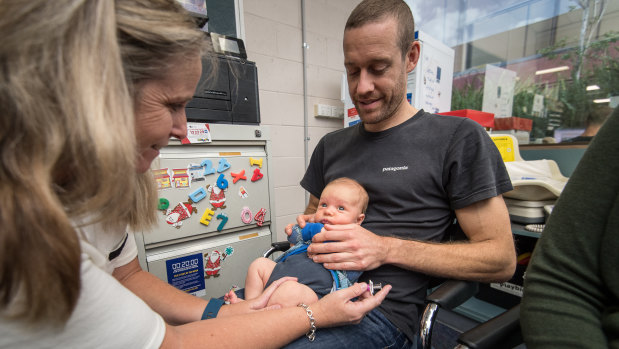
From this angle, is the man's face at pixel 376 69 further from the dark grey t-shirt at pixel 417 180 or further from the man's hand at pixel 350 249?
the man's hand at pixel 350 249

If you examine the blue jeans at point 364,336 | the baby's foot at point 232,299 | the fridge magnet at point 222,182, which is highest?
the fridge magnet at point 222,182

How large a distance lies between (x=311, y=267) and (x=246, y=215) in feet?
2.85

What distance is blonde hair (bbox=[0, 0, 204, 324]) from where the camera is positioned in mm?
364

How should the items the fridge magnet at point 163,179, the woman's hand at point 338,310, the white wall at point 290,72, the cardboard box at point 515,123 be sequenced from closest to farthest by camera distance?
the woman's hand at point 338,310 → the fridge magnet at point 163,179 → the cardboard box at point 515,123 → the white wall at point 290,72

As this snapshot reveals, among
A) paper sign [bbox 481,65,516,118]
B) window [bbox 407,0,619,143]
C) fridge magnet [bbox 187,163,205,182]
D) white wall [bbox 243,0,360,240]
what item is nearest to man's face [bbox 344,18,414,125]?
fridge magnet [bbox 187,163,205,182]

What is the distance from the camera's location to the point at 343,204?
1.07 metres

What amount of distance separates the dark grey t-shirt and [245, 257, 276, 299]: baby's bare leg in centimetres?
38

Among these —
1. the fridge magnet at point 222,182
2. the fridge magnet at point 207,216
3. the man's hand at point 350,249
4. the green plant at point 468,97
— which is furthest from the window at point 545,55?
the fridge magnet at point 207,216

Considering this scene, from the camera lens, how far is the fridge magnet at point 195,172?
4.95ft

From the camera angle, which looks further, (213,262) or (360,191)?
(213,262)

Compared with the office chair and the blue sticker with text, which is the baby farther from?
the blue sticker with text

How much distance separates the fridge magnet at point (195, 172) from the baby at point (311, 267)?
0.68m

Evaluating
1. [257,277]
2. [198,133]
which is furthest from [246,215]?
[257,277]

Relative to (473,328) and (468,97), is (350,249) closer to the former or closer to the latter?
(473,328)
